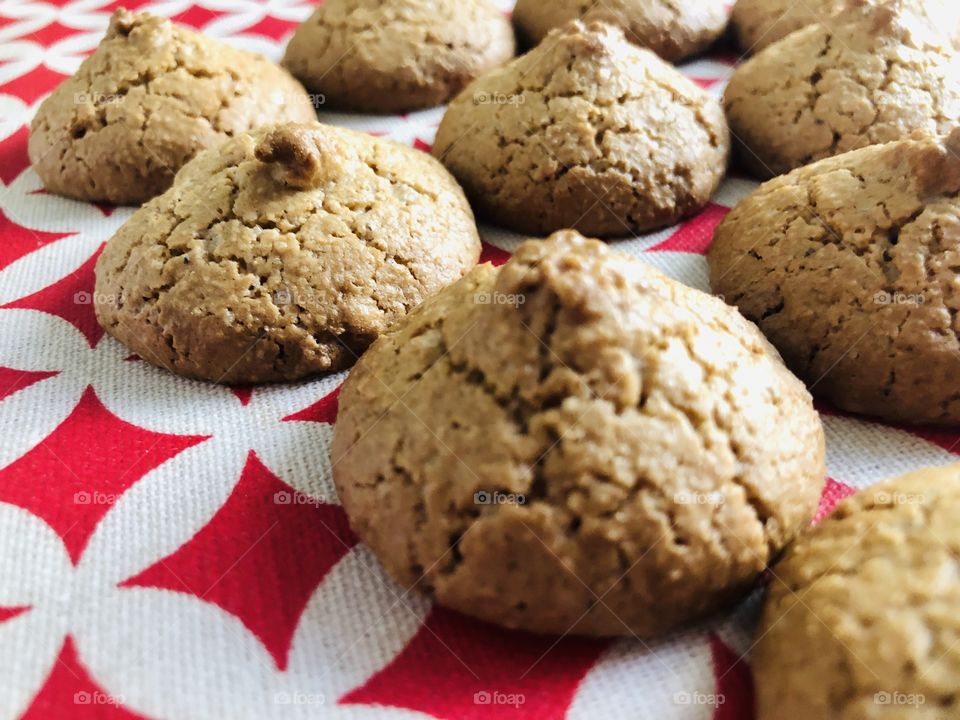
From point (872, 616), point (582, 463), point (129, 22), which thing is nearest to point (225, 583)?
point (582, 463)

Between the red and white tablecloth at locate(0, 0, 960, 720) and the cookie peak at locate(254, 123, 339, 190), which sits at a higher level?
the cookie peak at locate(254, 123, 339, 190)

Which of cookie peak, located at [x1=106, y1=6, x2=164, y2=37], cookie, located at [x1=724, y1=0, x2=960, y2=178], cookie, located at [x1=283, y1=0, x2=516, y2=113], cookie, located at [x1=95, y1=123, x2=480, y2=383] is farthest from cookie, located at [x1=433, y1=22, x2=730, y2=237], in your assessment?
cookie peak, located at [x1=106, y1=6, x2=164, y2=37]

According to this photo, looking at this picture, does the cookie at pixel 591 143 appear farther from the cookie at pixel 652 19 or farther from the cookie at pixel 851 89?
the cookie at pixel 652 19

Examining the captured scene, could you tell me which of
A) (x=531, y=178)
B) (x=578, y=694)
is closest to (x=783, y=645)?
(x=578, y=694)

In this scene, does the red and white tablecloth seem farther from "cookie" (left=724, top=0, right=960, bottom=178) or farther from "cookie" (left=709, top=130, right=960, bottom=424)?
"cookie" (left=724, top=0, right=960, bottom=178)

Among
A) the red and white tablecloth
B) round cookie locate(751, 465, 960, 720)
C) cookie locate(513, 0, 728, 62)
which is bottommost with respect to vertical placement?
the red and white tablecloth

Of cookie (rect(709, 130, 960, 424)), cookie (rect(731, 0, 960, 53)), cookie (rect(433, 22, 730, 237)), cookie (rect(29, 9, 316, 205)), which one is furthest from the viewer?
cookie (rect(731, 0, 960, 53))

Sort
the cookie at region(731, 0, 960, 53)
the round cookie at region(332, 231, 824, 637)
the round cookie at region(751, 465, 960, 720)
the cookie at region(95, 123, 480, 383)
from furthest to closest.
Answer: the cookie at region(731, 0, 960, 53) < the cookie at region(95, 123, 480, 383) < the round cookie at region(332, 231, 824, 637) < the round cookie at region(751, 465, 960, 720)
